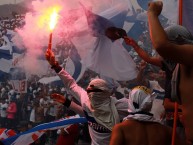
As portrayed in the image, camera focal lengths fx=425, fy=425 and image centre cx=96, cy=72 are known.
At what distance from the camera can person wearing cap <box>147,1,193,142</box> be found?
199 centimetres

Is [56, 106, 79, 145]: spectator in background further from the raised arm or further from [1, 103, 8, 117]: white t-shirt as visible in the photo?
the raised arm

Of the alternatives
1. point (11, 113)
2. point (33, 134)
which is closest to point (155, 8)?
point (33, 134)

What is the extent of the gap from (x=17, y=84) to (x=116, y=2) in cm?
230

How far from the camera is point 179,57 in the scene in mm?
2000

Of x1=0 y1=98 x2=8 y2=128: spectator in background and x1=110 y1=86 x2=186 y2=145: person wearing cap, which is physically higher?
x1=110 y1=86 x2=186 y2=145: person wearing cap

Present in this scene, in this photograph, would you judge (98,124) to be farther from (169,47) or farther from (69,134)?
(169,47)

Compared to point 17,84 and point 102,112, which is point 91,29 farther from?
point 102,112

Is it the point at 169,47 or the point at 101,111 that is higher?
the point at 169,47

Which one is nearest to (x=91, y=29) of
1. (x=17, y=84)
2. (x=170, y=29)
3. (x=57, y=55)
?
(x=57, y=55)

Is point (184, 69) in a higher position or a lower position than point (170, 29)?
lower

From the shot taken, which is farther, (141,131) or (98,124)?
(98,124)

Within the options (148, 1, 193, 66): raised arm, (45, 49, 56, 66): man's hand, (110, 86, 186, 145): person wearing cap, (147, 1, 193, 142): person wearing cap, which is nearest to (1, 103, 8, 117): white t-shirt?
(45, 49, 56, 66): man's hand

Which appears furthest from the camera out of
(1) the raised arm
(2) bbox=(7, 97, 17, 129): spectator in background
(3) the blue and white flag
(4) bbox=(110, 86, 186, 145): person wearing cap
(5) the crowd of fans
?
(2) bbox=(7, 97, 17, 129): spectator in background

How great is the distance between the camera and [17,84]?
7480 millimetres
